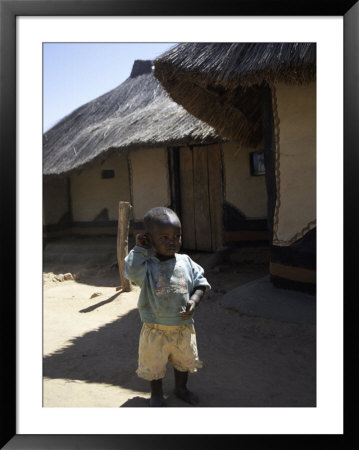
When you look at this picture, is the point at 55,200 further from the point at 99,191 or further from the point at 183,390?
the point at 183,390

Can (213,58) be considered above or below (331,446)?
above

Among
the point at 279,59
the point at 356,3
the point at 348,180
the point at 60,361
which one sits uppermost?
the point at 279,59

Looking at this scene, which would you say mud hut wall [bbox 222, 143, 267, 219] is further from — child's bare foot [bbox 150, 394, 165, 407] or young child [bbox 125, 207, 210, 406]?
child's bare foot [bbox 150, 394, 165, 407]

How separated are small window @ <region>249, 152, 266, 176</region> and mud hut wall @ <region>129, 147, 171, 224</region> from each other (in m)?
1.82

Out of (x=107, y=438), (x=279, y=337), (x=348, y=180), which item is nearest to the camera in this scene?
(x=107, y=438)

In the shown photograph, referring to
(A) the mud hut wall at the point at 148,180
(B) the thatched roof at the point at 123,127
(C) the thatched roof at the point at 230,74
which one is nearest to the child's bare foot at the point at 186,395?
(C) the thatched roof at the point at 230,74

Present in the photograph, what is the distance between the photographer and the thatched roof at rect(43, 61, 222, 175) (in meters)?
7.62

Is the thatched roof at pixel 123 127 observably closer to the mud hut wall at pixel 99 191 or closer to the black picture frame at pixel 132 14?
the mud hut wall at pixel 99 191

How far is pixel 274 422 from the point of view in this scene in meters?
2.05

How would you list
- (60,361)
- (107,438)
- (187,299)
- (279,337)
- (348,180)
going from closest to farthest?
(107,438) < (348,180) < (187,299) < (60,361) < (279,337)

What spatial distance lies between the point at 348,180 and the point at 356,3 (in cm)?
88

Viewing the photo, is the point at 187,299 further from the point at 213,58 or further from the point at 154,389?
the point at 213,58

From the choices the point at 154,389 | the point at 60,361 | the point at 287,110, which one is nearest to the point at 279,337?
the point at 154,389

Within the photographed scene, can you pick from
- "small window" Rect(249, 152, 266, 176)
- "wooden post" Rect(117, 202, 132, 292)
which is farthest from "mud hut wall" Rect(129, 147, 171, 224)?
"wooden post" Rect(117, 202, 132, 292)
